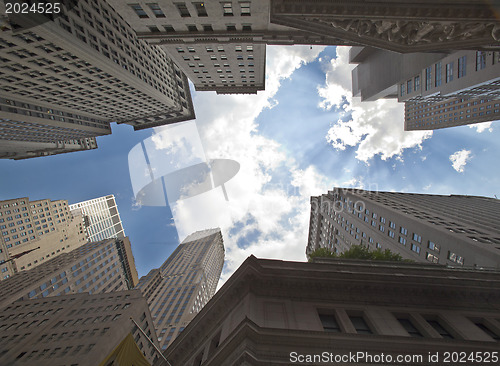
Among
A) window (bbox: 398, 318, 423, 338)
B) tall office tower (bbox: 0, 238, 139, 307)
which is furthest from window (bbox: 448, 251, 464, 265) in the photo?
tall office tower (bbox: 0, 238, 139, 307)

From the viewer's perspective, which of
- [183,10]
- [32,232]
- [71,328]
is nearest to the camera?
[183,10]

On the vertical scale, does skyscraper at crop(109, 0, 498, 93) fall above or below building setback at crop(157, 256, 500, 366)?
above

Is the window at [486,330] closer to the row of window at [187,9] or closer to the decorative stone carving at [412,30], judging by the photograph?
the decorative stone carving at [412,30]

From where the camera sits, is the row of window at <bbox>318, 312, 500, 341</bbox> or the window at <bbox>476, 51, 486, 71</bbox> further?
the window at <bbox>476, 51, 486, 71</bbox>

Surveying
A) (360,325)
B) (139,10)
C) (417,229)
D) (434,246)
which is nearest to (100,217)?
(139,10)

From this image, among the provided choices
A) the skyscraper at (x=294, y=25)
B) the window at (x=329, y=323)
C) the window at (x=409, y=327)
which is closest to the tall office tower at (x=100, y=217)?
the skyscraper at (x=294, y=25)

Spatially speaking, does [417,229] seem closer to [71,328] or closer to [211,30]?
[211,30]

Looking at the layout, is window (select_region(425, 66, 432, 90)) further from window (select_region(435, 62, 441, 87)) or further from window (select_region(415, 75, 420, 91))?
window (select_region(415, 75, 420, 91))

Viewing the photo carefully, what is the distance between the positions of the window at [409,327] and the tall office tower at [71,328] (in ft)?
88.7

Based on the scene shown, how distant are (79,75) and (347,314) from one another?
65074 millimetres

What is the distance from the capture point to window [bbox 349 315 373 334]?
14.3 metres

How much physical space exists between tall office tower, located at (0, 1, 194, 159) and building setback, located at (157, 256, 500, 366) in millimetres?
48102

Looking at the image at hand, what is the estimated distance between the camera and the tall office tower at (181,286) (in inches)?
3401

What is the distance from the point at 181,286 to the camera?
360 ft
